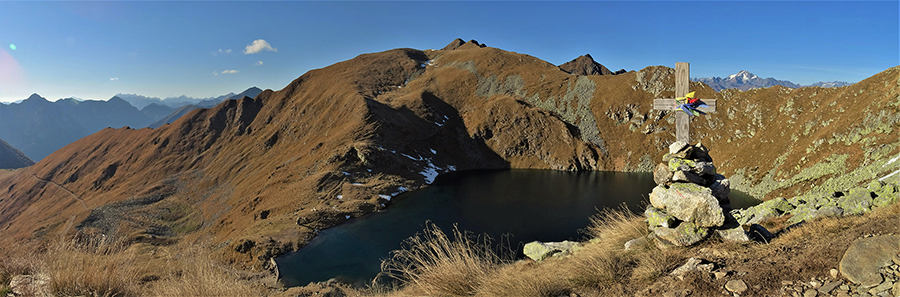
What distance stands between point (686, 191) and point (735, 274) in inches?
90.5

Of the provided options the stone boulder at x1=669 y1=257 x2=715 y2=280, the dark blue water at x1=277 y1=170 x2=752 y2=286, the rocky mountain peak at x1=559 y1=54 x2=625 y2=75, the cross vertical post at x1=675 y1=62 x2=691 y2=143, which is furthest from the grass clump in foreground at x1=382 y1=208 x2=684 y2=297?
the rocky mountain peak at x1=559 y1=54 x2=625 y2=75

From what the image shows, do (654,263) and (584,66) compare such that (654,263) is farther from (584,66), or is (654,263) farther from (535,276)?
(584,66)

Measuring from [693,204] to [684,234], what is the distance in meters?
0.63

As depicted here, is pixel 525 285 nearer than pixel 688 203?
Yes

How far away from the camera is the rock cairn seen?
20.7ft

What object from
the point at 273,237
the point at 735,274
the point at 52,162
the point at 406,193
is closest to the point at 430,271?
the point at 735,274

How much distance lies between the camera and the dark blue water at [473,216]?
2241cm

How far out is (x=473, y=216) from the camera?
30781 millimetres

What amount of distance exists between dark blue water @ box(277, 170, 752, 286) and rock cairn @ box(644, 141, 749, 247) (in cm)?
698

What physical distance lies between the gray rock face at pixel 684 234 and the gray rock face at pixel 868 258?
1.95m

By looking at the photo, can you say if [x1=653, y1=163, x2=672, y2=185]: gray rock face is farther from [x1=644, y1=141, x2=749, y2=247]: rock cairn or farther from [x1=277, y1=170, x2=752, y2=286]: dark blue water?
[x1=277, y1=170, x2=752, y2=286]: dark blue water

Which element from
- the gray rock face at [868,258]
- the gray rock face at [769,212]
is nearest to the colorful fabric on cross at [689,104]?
the gray rock face at [868,258]

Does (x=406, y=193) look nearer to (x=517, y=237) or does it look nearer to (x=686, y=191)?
(x=517, y=237)

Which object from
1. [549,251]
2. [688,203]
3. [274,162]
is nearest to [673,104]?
[688,203]
